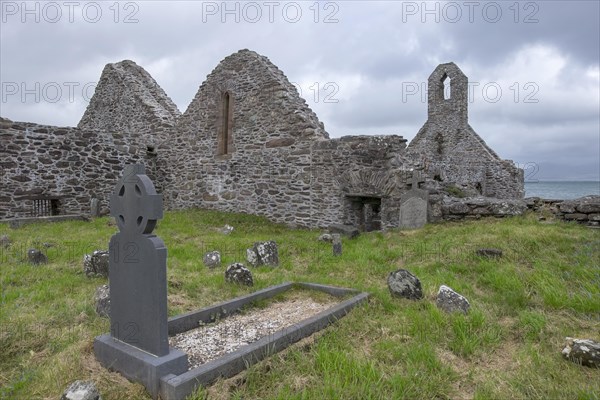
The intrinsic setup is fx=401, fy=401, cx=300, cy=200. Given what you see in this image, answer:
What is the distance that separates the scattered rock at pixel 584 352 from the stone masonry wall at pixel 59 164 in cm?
1345

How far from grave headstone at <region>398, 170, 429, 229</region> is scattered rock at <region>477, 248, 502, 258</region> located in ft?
9.77

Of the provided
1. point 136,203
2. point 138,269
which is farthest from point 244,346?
point 136,203

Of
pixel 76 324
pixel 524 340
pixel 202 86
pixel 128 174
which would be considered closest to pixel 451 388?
pixel 524 340

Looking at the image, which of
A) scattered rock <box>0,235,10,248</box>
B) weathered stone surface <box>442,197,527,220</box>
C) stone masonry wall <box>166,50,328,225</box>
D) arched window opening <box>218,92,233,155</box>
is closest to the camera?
scattered rock <box>0,235,10,248</box>

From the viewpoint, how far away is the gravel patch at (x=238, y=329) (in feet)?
12.6

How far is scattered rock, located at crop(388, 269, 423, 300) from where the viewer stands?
4992mm

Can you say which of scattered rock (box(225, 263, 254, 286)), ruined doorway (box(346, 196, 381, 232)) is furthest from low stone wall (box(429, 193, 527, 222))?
scattered rock (box(225, 263, 254, 286))

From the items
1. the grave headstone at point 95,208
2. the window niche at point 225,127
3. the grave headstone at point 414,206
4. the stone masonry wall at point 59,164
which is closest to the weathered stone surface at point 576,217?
the grave headstone at point 414,206

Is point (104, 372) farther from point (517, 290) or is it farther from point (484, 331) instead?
point (517, 290)

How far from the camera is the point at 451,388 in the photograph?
302cm

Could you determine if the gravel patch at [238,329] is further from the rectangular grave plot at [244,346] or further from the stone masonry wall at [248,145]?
the stone masonry wall at [248,145]

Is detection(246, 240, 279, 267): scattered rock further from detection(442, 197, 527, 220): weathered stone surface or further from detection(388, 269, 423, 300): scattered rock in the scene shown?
detection(442, 197, 527, 220): weathered stone surface

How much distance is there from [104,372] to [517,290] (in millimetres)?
4790

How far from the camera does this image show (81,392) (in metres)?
2.80
